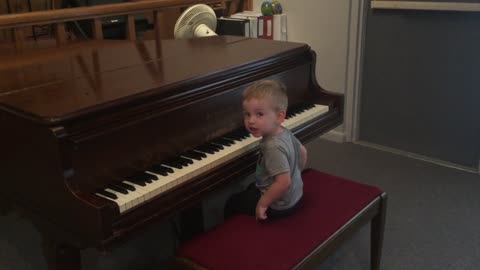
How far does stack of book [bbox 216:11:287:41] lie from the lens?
3.38 meters

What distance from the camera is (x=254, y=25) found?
3.39m

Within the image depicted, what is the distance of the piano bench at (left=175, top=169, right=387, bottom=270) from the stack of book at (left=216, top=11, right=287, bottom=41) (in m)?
1.83

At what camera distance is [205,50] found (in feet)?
6.88

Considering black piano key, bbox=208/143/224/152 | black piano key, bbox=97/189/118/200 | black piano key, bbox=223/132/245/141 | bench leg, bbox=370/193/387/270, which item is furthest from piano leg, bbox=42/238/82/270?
bench leg, bbox=370/193/387/270

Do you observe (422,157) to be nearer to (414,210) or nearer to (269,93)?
(414,210)

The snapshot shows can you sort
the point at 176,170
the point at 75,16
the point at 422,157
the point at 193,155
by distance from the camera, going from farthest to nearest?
the point at 422,157 < the point at 75,16 < the point at 193,155 < the point at 176,170

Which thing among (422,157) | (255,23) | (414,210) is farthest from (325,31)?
(414,210)

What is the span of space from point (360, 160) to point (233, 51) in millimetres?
1524

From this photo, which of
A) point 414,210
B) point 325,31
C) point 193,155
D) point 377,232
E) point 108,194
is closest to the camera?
point 108,194

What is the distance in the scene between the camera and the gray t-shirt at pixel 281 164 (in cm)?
152

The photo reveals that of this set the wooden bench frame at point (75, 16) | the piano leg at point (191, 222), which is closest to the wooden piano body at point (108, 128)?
the wooden bench frame at point (75, 16)

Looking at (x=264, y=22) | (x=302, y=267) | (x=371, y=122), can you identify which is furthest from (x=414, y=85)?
(x=302, y=267)

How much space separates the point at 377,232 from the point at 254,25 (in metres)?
1.95

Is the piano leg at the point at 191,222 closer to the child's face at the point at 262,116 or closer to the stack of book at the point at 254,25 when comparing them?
the child's face at the point at 262,116
